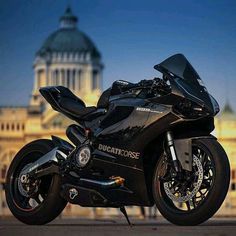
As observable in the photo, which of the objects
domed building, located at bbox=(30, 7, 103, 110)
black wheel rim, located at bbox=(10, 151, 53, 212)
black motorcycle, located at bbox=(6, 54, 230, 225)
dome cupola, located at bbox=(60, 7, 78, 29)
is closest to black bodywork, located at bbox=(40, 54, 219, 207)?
black motorcycle, located at bbox=(6, 54, 230, 225)

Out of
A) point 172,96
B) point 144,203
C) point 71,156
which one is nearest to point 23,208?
point 71,156

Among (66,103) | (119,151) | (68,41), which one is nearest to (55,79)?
(68,41)

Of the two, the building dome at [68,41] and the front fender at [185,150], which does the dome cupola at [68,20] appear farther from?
the front fender at [185,150]

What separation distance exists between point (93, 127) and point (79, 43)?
164733 millimetres

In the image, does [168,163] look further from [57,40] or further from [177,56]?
[57,40]

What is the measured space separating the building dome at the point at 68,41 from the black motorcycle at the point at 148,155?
Result: 161 metres

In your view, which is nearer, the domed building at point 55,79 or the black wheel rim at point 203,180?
the black wheel rim at point 203,180

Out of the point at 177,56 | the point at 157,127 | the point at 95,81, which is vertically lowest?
the point at 157,127

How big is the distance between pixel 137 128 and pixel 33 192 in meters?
1.41

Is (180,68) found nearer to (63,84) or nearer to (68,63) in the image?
(63,84)

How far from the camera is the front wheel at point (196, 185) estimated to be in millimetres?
6921

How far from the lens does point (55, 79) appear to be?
529ft

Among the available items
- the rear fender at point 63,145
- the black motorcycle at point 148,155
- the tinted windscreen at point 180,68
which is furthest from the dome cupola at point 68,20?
the tinted windscreen at point 180,68

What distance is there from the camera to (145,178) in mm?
7332
